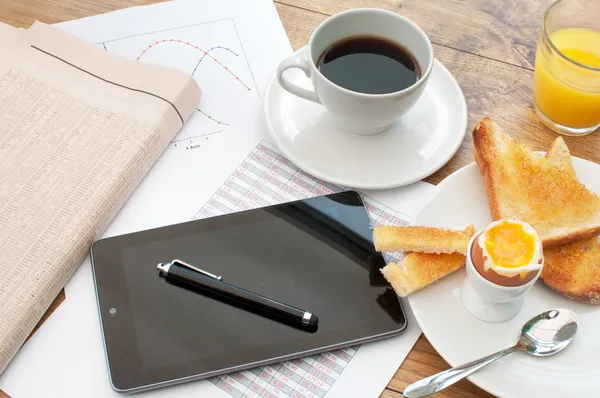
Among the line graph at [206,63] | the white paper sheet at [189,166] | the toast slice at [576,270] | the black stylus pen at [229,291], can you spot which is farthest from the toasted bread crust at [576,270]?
the line graph at [206,63]

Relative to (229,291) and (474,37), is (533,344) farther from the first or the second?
(474,37)

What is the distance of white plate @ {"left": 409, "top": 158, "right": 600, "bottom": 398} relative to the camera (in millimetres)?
620

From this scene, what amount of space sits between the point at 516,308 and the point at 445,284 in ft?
0.25

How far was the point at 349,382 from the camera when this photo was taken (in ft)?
2.15

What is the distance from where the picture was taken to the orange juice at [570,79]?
2.57 ft

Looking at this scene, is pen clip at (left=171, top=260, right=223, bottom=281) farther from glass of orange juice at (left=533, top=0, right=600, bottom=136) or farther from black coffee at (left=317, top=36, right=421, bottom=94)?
glass of orange juice at (left=533, top=0, right=600, bottom=136)

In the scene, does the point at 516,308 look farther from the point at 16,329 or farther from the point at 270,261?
the point at 16,329

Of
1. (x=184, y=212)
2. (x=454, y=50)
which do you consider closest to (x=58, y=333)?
(x=184, y=212)

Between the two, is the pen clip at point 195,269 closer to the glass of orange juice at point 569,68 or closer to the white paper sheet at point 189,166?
the white paper sheet at point 189,166

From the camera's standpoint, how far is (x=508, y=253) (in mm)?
601

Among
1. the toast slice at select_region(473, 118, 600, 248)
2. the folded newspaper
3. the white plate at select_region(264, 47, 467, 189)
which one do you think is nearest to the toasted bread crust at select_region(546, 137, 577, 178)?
the toast slice at select_region(473, 118, 600, 248)

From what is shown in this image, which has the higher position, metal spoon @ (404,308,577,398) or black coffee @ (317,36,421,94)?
black coffee @ (317,36,421,94)

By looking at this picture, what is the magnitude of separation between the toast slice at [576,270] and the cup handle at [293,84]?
0.34 meters

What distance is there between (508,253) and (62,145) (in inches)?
22.1
